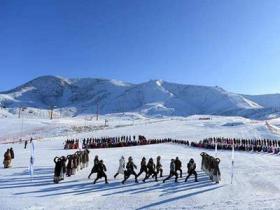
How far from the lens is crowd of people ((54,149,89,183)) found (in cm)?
2438

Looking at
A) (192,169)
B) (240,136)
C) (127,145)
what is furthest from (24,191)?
(240,136)

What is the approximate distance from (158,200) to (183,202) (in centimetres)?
117

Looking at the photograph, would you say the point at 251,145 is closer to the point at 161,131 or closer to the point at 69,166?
the point at 69,166

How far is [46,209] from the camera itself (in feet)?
58.0

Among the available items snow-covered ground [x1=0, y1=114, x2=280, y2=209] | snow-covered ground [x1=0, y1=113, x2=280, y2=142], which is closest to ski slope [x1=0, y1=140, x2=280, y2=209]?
snow-covered ground [x1=0, y1=114, x2=280, y2=209]

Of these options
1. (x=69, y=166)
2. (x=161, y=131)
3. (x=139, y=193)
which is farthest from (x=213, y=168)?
(x=161, y=131)

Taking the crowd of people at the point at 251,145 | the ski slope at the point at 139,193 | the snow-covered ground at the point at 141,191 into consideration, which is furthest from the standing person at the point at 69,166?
the crowd of people at the point at 251,145

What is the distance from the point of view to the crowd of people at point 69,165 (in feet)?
80.0

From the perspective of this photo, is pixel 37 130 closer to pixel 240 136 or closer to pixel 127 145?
pixel 127 145

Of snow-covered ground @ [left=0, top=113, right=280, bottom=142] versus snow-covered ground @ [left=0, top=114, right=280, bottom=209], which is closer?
snow-covered ground @ [left=0, top=114, right=280, bottom=209]

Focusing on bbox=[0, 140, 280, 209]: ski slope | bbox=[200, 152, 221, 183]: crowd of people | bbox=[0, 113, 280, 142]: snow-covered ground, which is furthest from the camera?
bbox=[0, 113, 280, 142]: snow-covered ground

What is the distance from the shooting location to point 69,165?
27.0 meters

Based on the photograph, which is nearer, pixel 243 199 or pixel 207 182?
pixel 243 199

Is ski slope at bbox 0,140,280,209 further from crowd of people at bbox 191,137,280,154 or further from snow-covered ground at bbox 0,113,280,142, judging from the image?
snow-covered ground at bbox 0,113,280,142
